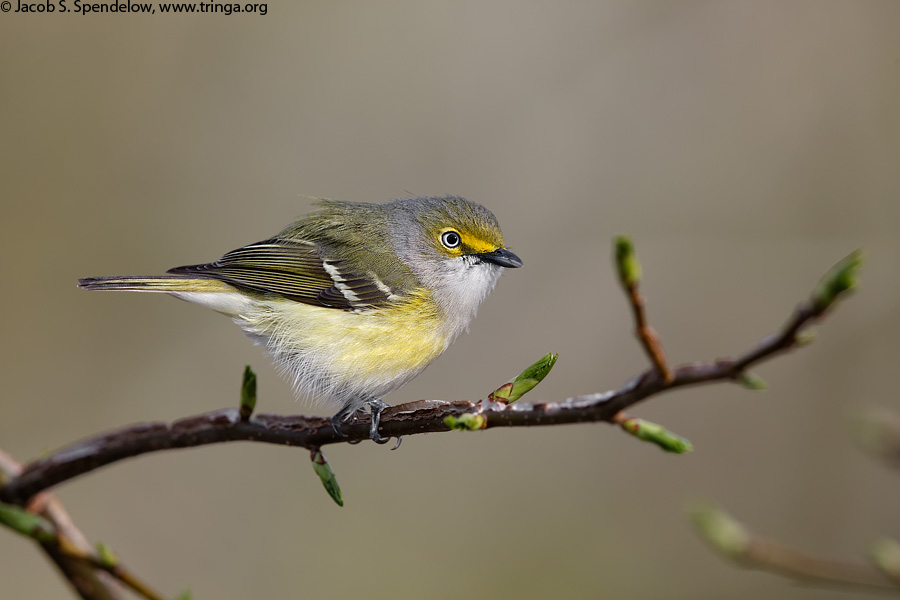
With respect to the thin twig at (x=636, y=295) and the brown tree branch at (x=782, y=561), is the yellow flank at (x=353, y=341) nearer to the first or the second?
the brown tree branch at (x=782, y=561)

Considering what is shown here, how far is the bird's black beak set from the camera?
341cm

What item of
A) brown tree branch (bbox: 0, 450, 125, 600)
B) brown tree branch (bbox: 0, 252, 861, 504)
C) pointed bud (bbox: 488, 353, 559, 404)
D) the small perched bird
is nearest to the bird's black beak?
the small perched bird

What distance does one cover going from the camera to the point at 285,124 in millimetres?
5527

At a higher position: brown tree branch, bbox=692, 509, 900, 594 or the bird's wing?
the bird's wing

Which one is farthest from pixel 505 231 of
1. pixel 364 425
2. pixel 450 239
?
pixel 364 425

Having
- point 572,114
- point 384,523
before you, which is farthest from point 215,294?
point 572,114

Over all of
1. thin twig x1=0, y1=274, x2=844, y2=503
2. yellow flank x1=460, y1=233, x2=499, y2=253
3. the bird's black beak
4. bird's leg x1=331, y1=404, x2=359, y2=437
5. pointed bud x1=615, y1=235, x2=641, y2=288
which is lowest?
bird's leg x1=331, y1=404, x2=359, y2=437

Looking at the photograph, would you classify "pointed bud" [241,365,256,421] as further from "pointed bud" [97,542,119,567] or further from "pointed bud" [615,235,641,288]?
"pointed bud" [615,235,641,288]

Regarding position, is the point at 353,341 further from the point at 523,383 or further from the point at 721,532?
the point at 721,532

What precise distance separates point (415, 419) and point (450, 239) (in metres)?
2.24

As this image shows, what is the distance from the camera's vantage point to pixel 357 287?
3508 millimetres

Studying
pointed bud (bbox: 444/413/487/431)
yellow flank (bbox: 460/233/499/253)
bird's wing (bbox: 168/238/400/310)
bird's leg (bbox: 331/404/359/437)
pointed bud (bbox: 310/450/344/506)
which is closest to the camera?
pointed bud (bbox: 444/413/487/431)

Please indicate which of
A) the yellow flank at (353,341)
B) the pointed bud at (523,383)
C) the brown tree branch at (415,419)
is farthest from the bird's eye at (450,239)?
the pointed bud at (523,383)

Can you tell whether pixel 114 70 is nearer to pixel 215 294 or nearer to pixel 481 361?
pixel 215 294
